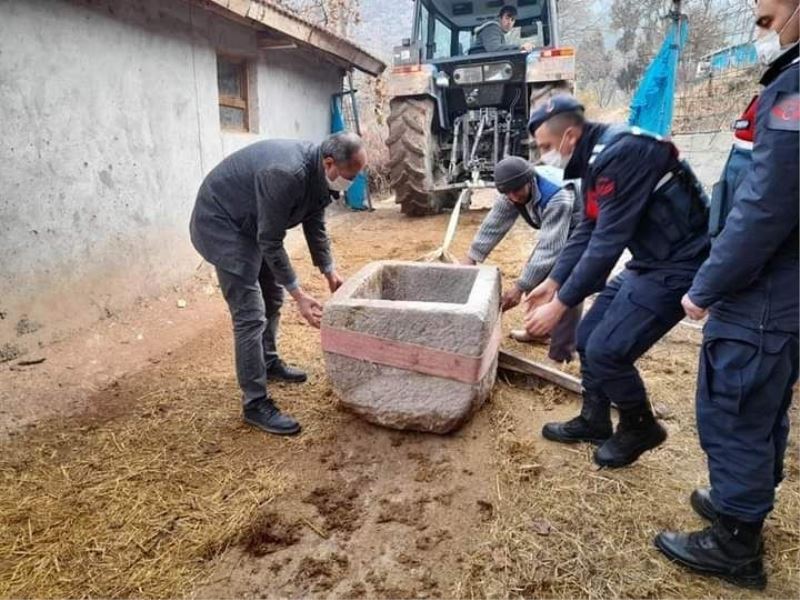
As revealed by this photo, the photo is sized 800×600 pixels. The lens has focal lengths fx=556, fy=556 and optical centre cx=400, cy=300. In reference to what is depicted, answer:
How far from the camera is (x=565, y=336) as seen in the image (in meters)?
3.04

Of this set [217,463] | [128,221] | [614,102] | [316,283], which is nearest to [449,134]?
[316,283]

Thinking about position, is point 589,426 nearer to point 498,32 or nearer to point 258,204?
point 258,204

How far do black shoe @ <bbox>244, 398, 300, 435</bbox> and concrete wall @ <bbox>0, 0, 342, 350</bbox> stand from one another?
175cm

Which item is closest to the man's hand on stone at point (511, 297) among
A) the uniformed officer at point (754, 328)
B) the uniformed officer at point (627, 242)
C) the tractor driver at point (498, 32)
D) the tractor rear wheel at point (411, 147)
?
the uniformed officer at point (627, 242)

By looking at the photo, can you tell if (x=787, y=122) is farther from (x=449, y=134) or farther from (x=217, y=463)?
(x=449, y=134)

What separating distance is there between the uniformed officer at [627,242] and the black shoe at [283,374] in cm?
148

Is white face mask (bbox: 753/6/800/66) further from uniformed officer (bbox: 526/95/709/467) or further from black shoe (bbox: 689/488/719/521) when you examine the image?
black shoe (bbox: 689/488/719/521)

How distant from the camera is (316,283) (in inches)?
200

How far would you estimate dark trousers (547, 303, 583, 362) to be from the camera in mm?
3023

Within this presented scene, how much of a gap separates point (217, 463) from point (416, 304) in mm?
1073

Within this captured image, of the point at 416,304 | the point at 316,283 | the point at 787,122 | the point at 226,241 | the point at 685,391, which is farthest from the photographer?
the point at 316,283

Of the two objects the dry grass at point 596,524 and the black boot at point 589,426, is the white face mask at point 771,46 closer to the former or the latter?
the black boot at point 589,426

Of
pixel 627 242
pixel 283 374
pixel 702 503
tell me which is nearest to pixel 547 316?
pixel 627 242

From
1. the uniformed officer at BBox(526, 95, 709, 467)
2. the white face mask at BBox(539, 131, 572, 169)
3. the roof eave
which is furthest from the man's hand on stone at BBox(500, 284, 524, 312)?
the roof eave
